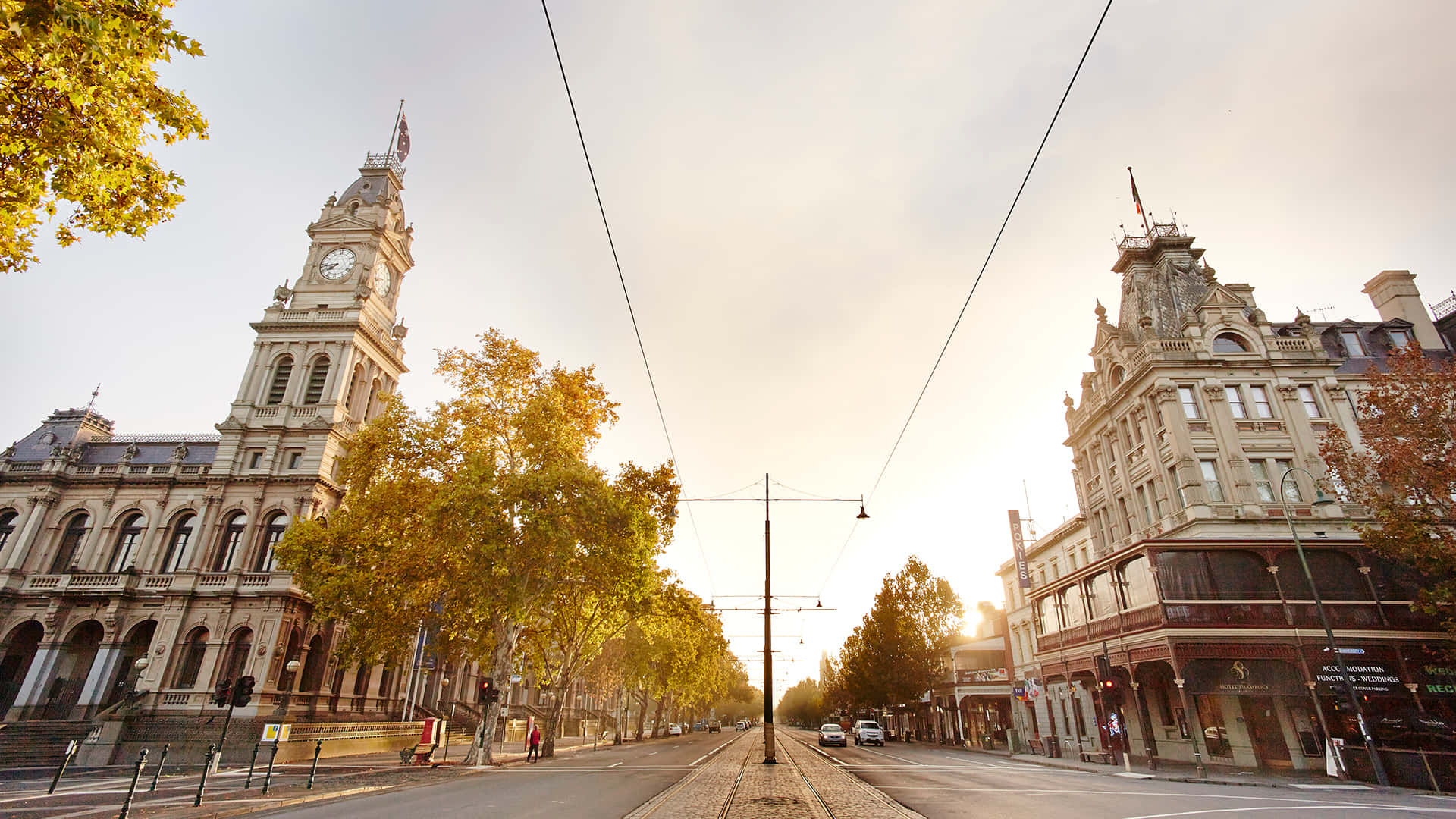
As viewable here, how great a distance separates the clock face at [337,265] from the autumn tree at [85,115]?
38.5m

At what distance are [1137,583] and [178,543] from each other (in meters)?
49.6

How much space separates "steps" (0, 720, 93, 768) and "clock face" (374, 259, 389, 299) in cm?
2739

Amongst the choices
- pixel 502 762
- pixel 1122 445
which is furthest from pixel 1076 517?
pixel 502 762

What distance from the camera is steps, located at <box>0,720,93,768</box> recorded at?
26.4m

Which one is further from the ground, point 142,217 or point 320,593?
point 142,217

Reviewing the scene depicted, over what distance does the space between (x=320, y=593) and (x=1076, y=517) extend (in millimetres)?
40606

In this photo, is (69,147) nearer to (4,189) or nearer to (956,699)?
(4,189)

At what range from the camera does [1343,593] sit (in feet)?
81.4

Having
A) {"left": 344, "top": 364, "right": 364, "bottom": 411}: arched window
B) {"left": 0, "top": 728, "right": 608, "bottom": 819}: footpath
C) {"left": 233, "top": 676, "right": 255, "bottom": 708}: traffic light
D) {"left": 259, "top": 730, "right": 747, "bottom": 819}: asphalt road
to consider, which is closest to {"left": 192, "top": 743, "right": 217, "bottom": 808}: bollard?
{"left": 0, "top": 728, "right": 608, "bottom": 819}: footpath

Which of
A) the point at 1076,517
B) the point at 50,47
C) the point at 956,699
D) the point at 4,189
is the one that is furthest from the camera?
A: the point at 956,699

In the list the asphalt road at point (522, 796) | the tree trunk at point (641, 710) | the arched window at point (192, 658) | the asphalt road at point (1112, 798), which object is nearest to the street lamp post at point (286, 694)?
the arched window at point (192, 658)

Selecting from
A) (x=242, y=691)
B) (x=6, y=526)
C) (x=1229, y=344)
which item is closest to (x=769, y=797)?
(x=242, y=691)

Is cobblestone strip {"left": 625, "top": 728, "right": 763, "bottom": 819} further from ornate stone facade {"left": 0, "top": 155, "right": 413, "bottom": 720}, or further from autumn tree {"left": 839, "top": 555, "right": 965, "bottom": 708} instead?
autumn tree {"left": 839, "top": 555, "right": 965, "bottom": 708}

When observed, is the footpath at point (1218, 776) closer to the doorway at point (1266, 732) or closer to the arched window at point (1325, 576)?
the doorway at point (1266, 732)
